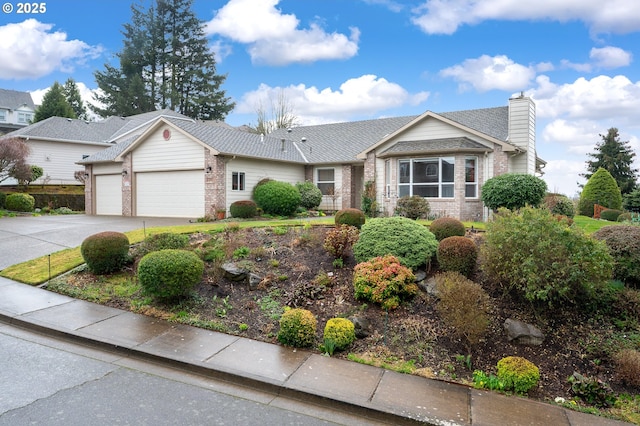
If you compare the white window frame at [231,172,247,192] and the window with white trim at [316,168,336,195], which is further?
the window with white trim at [316,168,336,195]

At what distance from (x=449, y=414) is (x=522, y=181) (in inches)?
479

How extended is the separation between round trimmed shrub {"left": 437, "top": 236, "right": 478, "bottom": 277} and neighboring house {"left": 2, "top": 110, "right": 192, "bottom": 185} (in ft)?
82.3

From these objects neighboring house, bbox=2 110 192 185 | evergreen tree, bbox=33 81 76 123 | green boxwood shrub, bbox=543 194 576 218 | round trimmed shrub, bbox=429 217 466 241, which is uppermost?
evergreen tree, bbox=33 81 76 123

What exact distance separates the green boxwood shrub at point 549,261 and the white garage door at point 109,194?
20.3m

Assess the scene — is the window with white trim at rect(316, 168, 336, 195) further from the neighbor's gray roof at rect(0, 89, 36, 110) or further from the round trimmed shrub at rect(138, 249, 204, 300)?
the neighbor's gray roof at rect(0, 89, 36, 110)

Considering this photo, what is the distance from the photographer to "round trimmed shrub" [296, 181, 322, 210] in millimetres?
20281

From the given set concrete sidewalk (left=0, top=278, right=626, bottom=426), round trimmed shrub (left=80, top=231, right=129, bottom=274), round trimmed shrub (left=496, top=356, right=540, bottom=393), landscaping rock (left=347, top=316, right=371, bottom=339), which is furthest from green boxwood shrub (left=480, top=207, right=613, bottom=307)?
round trimmed shrub (left=80, top=231, right=129, bottom=274)

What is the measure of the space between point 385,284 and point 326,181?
52.8 feet

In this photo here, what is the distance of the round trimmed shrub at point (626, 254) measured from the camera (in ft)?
21.0

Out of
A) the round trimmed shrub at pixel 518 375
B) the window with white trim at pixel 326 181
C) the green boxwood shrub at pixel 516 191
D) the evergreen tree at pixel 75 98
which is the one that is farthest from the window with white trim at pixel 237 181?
the evergreen tree at pixel 75 98

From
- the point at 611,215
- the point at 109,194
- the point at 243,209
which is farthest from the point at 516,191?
the point at 109,194

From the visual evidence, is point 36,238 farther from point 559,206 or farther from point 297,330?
point 559,206

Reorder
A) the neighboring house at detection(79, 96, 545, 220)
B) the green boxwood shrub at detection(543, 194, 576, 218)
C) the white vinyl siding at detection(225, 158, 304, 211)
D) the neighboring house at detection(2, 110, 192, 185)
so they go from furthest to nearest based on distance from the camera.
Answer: the neighboring house at detection(2, 110, 192, 185)
the white vinyl siding at detection(225, 158, 304, 211)
the neighboring house at detection(79, 96, 545, 220)
the green boxwood shrub at detection(543, 194, 576, 218)

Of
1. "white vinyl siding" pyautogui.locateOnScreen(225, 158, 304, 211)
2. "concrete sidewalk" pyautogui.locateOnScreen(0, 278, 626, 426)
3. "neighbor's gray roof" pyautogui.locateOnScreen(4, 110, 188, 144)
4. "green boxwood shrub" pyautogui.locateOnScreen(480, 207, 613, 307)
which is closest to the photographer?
"concrete sidewalk" pyautogui.locateOnScreen(0, 278, 626, 426)
